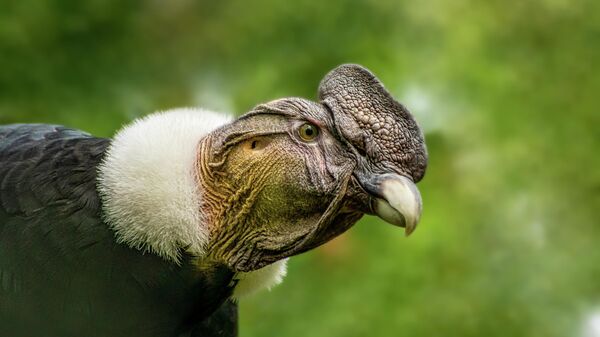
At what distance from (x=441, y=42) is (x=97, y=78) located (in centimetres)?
221

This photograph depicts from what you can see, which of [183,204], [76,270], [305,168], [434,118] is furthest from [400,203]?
[434,118]

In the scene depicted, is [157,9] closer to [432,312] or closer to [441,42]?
[441,42]

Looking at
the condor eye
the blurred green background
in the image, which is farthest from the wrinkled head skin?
the blurred green background

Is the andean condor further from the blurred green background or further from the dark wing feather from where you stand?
the blurred green background

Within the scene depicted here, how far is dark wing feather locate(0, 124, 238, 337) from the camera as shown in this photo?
9.58 ft

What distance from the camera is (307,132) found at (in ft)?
9.52

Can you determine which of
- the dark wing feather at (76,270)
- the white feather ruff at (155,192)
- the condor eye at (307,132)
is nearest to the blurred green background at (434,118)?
the dark wing feather at (76,270)

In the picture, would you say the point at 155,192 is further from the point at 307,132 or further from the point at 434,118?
the point at 434,118

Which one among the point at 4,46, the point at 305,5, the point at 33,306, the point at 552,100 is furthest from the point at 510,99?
the point at 33,306

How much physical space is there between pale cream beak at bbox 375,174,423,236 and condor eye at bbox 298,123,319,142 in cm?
30

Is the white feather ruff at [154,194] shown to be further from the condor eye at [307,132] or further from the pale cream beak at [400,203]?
the pale cream beak at [400,203]

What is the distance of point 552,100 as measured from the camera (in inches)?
224

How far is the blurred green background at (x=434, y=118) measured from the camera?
527 cm

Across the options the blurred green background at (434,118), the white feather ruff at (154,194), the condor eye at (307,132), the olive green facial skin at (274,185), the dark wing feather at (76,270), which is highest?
the blurred green background at (434,118)
